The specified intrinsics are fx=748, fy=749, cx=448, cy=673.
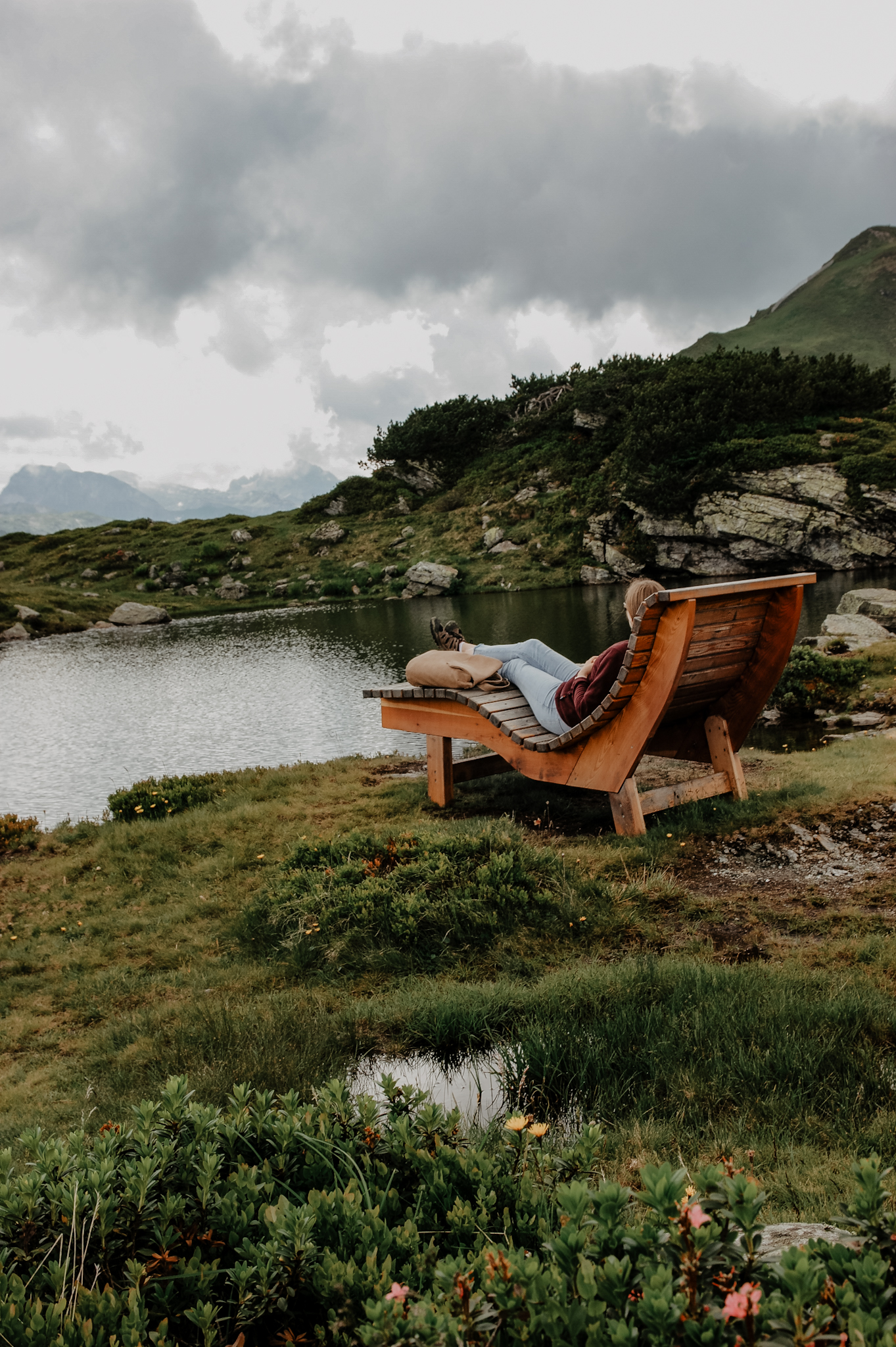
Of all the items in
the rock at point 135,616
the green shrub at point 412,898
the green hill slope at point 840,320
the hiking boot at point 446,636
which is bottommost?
the green shrub at point 412,898

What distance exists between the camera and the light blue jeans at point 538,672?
6.22 metres

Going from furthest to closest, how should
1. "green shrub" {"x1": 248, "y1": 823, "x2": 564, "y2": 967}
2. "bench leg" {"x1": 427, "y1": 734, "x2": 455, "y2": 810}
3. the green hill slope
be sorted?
the green hill slope
"bench leg" {"x1": 427, "y1": 734, "x2": 455, "y2": 810}
"green shrub" {"x1": 248, "y1": 823, "x2": 564, "y2": 967}

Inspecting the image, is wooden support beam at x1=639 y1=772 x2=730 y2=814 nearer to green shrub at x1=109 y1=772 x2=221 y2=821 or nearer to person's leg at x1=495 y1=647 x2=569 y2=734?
person's leg at x1=495 y1=647 x2=569 y2=734

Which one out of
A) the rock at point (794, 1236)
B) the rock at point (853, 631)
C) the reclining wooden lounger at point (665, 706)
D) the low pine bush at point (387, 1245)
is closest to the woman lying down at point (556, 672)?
the reclining wooden lounger at point (665, 706)

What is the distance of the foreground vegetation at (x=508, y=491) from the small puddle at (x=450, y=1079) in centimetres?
3585

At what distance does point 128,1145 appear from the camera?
1.94m

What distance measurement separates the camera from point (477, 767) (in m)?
7.89

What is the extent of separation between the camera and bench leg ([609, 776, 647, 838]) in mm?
5766

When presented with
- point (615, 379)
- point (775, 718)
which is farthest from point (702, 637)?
point (615, 379)

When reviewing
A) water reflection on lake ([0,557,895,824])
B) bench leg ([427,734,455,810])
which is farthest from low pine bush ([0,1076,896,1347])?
water reflection on lake ([0,557,895,824])

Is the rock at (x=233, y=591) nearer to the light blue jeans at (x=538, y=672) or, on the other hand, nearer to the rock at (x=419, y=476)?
the rock at (x=419, y=476)

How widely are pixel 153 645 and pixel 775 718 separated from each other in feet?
78.7

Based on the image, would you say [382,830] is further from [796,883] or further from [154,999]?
[796,883]

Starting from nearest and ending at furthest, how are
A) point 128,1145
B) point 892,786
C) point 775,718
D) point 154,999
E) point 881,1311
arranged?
point 881,1311
point 128,1145
point 154,999
point 892,786
point 775,718
